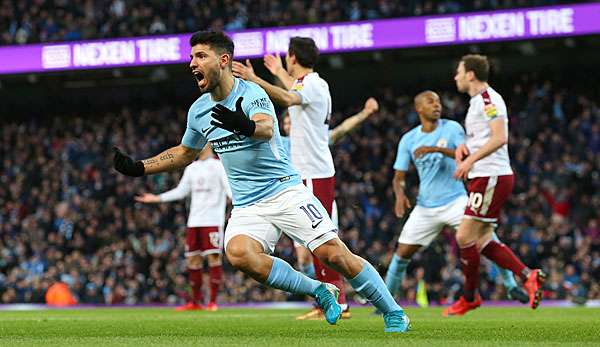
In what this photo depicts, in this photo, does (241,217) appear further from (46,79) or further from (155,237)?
(46,79)

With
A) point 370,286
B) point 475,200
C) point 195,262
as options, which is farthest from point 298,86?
point 195,262

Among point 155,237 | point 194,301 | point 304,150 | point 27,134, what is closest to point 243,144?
point 304,150

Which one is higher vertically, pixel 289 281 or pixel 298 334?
pixel 289 281

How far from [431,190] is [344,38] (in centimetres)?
1327

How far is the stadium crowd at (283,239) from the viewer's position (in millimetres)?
18844

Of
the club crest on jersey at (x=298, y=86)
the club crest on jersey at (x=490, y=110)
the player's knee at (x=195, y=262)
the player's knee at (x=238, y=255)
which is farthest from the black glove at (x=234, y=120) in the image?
the player's knee at (x=195, y=262)

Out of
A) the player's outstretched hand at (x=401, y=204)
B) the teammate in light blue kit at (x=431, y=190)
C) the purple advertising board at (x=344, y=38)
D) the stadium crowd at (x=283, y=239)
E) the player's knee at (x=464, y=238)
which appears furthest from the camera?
the purple advertising board at (x=344, y=38)

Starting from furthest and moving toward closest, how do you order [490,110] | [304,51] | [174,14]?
[174,14], [490,110], [304,51]

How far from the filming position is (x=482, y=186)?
9.82 metres

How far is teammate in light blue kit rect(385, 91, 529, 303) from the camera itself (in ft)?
35.1

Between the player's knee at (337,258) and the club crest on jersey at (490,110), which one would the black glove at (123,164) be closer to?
the player's knee at (337,258)

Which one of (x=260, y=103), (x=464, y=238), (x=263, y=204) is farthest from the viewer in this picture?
(x=464, y=238)

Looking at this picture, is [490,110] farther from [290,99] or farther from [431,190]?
[290,99]

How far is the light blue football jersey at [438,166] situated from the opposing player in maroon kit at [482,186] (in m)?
0.73
